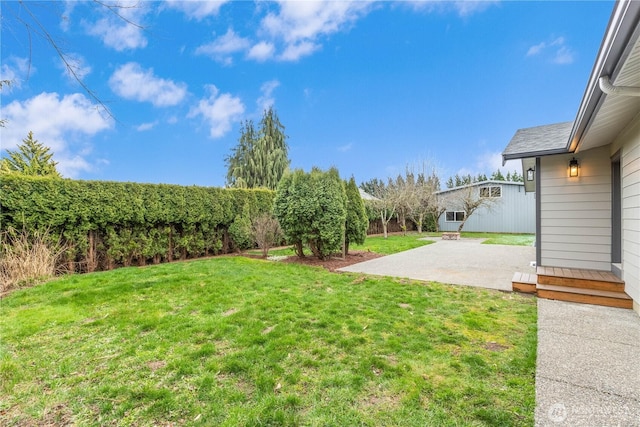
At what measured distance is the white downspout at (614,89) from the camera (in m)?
2.63

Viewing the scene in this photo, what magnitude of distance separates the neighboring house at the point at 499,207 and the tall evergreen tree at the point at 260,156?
1274cm

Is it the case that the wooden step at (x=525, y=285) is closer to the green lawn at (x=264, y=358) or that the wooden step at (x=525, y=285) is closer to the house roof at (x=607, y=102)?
the green lawn at (x=264, y=358)

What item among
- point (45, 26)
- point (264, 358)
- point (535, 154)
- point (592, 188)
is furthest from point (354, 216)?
point (45, 26)

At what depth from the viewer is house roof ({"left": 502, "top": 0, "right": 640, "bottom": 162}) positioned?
1946 millimetres

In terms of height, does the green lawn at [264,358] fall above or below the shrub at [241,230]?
below

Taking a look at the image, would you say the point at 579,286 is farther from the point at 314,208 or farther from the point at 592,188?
the point at 314,208

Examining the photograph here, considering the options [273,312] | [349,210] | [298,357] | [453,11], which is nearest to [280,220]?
[349,210]

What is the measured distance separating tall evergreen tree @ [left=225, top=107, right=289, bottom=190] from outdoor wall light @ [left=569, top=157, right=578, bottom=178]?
60.9 ft

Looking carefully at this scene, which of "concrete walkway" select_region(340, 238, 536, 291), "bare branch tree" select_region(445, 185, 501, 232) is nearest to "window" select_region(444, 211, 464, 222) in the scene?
"bare branch tree" select_region(445, 185, 501, 232)

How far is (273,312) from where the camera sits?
12.8ft

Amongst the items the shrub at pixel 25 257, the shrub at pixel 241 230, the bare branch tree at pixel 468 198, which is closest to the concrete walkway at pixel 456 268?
the shrub at pixel 241 230

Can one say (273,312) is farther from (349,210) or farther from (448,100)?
(448,100)

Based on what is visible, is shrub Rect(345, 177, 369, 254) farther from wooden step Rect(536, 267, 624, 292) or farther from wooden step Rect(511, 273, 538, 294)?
wooden step Rect(536, 267, 624, 292)

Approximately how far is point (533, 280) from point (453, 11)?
905 centimetres
